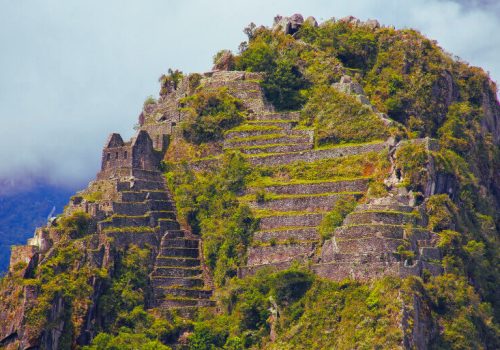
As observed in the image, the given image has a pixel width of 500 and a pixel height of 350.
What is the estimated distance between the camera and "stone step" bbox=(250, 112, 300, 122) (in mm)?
124912

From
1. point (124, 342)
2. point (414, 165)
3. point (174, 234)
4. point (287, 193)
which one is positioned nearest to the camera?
point (124, 342)

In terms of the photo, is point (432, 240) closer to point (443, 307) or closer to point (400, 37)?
point (443, 307)

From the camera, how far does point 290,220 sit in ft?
374

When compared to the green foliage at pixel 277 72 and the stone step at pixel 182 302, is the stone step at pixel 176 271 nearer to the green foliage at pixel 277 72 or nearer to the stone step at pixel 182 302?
the stone step at pixel 182 302

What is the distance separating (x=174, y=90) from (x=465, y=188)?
24.3m

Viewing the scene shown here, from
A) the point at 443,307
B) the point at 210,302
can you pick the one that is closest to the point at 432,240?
the point at 443,307

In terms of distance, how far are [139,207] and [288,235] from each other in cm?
1029

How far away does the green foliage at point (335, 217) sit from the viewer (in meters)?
110

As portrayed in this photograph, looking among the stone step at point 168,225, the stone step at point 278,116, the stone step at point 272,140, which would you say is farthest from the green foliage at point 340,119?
the stone step at point 168,225

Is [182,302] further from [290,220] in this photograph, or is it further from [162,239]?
[290,220]

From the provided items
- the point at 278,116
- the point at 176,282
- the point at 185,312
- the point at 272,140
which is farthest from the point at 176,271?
the point at 278,116

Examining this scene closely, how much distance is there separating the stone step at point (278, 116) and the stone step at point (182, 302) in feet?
53.9

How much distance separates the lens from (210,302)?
11381cm

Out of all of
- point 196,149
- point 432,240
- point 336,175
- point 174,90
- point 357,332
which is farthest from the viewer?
Answer: point 174,90
